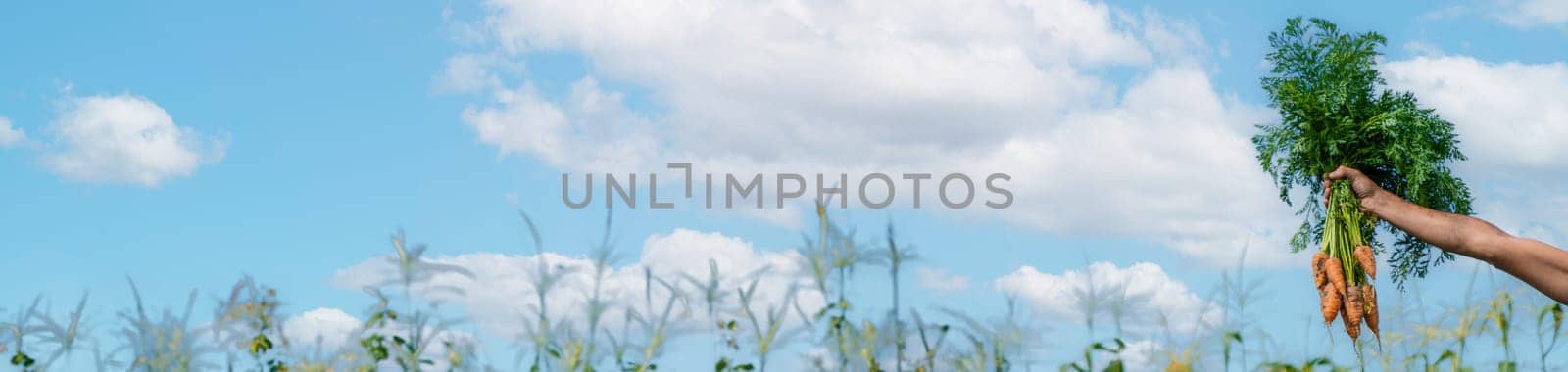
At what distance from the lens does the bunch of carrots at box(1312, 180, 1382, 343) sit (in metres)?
5.67

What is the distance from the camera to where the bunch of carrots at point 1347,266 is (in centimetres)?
567

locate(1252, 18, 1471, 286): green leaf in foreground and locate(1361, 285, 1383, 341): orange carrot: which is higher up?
locate(1252, 18, 1471, 286): green leaf in foreground

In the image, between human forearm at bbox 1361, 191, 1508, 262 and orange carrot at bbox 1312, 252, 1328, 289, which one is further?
orange carrot at bbox 1312, 252, 1328, 289

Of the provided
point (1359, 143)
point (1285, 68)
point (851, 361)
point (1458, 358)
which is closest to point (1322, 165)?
point (1359, 143)

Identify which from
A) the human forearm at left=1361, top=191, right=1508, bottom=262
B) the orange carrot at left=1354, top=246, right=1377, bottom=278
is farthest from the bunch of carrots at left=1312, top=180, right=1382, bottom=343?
the human forearm at left=1361, top=191, right=1508, bottom=262

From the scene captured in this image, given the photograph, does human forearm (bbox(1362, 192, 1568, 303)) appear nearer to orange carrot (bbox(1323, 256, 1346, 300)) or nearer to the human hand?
the human hand

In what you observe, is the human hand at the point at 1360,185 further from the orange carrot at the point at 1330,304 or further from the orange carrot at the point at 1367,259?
the orange carrot at the point at 1330,304

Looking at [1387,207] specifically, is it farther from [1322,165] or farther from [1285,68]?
[1285,68]

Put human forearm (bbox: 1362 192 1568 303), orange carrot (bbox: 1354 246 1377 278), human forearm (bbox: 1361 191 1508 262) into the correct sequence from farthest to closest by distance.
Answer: orange carrot (bbox: 1354 246 1377 278)
human forearm (bbox: 1361 191 1508 262)
human forearm (bbox: 1362 192 1568 303)

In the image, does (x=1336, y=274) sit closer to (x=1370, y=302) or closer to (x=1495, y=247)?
(x=1370, y=302)

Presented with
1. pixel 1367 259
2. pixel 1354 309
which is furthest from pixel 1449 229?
pixel 1354 309

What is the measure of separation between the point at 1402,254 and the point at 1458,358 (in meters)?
4.77

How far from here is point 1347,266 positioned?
5.87m

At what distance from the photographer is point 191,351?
8.35 ft
